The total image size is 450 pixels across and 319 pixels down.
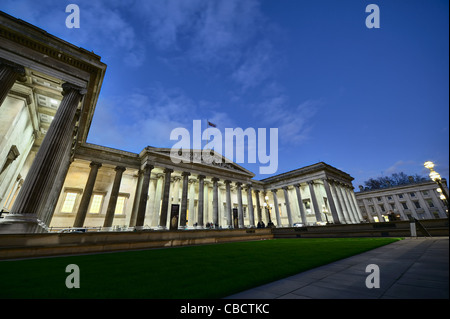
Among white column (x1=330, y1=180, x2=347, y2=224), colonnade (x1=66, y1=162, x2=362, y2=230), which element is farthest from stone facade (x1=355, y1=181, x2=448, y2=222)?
colonnade (x1=66, y1=162, x2=362, y2=230)

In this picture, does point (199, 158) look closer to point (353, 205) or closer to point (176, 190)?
point (176, 190)

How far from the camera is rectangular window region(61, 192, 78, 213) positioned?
25172 millimetres

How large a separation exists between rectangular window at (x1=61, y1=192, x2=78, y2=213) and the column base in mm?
18907

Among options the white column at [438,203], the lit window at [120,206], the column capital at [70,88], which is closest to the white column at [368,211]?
the white column at [438,203]

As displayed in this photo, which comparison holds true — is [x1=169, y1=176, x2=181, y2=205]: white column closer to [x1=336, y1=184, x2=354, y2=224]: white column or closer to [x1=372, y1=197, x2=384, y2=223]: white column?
[x1=336, y1=184, x2=354, y2=224]: white column

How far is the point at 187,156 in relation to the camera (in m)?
30.2

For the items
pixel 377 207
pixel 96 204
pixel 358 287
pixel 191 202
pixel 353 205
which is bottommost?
pixel 358 287

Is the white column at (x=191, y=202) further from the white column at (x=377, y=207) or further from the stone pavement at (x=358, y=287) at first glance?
the white column at (x=377, y=207)

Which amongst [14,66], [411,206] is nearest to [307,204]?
[411,206]

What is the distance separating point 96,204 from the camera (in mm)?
27422

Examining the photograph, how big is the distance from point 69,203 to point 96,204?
3.14 metres

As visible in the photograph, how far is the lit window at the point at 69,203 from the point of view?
25.2 m
